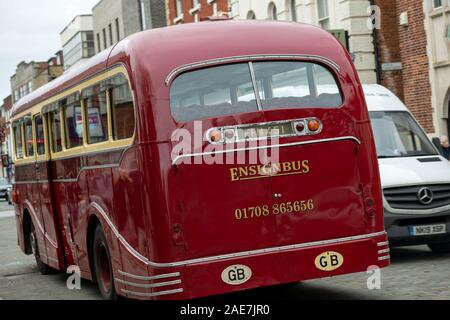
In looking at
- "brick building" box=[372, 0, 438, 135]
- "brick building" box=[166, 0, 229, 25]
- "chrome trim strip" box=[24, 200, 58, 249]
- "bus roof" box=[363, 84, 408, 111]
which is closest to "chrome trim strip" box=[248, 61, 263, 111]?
"chrome trim strip" box=[24, 200, 58, 249]

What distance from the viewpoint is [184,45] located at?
9375mm

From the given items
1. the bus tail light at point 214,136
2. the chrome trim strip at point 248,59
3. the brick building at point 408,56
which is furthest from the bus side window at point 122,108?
the brick building at point 408,56

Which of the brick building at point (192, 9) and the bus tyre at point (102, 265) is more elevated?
the brick building at point (192, 9)

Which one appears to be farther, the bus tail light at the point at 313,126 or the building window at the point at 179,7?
the building window at the point at 179,7

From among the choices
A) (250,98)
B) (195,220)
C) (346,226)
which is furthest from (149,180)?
(346,226)

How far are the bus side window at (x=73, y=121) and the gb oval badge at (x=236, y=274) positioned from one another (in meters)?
3.37

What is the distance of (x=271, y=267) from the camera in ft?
30.3

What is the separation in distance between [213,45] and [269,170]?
4.17 ft

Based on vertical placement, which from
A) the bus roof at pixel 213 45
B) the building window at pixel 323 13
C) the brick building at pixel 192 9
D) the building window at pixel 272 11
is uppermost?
the brick building at pixel 192 9

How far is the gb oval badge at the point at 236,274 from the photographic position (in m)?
9.06

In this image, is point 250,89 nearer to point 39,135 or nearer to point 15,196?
point 39,135

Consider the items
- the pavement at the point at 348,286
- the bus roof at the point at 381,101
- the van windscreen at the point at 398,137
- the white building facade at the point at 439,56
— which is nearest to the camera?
the pavement at the point at 348,286

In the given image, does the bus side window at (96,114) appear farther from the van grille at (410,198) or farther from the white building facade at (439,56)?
the white building facade at (439,56)

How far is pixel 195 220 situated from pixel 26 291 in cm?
536
